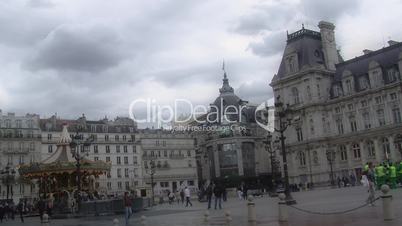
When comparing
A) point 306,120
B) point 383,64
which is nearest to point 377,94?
point 383,64

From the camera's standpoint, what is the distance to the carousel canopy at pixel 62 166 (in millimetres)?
40844

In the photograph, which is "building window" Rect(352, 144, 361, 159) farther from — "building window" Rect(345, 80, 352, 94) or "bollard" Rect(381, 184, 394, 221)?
"bollard" Rect(381, 184, 394, 221)

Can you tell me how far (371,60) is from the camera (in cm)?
6375

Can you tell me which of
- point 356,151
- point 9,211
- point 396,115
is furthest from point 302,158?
point 9,211

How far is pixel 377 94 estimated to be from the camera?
59688 millimetres

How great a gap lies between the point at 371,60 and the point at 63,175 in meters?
41.9

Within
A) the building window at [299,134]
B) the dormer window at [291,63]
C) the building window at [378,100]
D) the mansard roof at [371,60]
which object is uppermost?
the dormer window at [291,63]

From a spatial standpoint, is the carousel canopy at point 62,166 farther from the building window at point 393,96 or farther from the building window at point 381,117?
the building window at point 393,96

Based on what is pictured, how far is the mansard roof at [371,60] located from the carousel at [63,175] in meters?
36.8

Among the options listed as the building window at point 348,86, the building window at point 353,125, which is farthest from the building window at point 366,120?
the building window at point 348,86

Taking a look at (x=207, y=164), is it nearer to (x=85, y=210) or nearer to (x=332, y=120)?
(x=332, y=120)

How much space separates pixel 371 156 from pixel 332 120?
7.77m

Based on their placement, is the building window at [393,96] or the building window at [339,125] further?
the building window at [339,125]

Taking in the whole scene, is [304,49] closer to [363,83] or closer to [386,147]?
[363,83]
